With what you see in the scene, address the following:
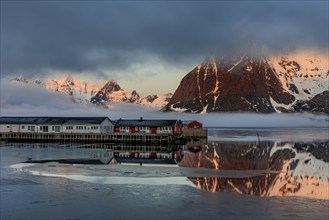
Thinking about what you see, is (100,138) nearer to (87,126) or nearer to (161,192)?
(87,126)

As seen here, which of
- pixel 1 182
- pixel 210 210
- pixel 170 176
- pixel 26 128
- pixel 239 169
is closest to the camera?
pixel 210 210

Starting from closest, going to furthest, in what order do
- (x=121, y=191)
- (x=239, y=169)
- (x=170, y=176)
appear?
(x=121, y=191), (x=170, y=176), (x=239, y=169)

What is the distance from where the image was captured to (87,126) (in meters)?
95.3

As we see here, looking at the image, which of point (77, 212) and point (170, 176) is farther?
point (170, 176)

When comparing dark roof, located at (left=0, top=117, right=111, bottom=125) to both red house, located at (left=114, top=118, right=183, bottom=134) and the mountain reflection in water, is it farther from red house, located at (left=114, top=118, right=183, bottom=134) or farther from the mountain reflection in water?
the mountain reflection in water

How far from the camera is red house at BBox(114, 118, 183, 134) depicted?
9500 centimetres

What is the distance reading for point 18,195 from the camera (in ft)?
90.5

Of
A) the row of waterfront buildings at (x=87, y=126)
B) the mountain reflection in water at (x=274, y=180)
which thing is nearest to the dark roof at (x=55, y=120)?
the row of waterfront buildings at (x=87, y=126)

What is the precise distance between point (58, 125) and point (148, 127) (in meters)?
19.8

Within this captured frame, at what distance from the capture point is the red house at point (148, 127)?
312ft

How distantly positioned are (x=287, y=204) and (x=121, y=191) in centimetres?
1084

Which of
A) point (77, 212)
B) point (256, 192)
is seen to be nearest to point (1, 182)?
point (77, 212)

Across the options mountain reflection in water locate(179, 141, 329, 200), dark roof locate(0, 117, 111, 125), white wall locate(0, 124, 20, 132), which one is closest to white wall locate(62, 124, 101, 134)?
dark roof locate(0, 117, 111, 125)

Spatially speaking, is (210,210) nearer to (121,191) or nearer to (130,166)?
(121,191)
